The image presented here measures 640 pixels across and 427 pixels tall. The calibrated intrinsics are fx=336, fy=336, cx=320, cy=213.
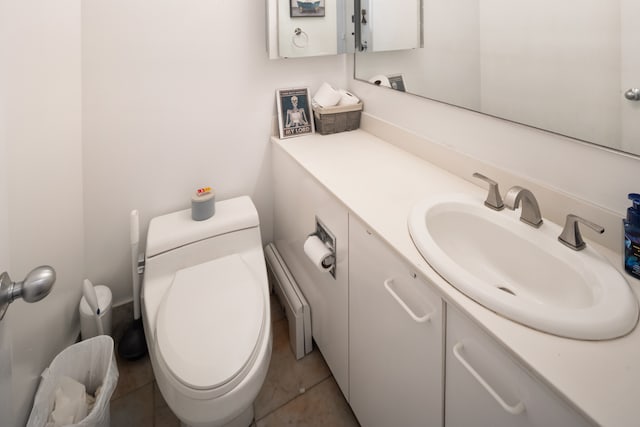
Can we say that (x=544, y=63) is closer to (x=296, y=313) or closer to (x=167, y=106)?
(x=296, y=313)

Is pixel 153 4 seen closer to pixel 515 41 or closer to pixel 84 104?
pixel 84 104

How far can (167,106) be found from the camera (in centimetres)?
143

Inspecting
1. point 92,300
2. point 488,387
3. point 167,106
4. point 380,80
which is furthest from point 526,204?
point 92,300

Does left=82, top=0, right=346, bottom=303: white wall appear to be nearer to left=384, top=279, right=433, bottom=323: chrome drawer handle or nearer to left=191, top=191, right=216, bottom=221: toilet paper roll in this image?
left=191, top=191, right=216, bottom=221: toilet paper roll

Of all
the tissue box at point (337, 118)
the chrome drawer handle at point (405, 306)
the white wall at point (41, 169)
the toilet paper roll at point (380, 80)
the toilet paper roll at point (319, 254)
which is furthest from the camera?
the tissue box at point (337, 118)

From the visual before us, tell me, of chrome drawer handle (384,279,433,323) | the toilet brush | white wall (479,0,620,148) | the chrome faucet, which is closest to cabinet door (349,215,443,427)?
chrome drawer handle (384,279,433,323)

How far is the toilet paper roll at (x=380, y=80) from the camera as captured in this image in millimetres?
1511

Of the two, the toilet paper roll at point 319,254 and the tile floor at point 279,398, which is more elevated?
the toilet paper roll at point 319,254

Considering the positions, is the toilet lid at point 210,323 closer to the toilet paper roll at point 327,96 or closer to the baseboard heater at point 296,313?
the baseboard heater at point 296,313

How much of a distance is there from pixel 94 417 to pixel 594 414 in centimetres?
115

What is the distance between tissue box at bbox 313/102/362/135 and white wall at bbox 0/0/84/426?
3.22 ft

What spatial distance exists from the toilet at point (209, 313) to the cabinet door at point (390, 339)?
0.33 m

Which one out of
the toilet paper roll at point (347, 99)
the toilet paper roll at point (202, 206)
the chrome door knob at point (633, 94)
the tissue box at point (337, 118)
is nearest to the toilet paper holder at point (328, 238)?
the toilet paper roll at point (202, 206)

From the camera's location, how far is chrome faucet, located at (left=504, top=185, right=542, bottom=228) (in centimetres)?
81
